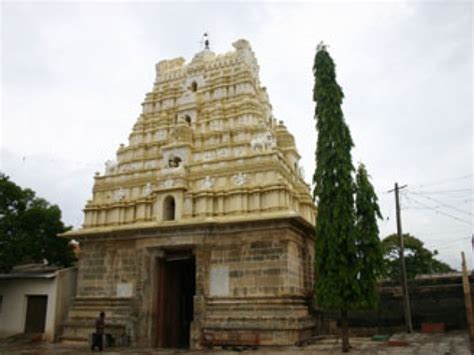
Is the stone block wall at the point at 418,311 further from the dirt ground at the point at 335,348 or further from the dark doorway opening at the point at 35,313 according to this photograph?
the dark doorway opening at the point at 35,313

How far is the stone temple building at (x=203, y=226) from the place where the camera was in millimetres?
15802

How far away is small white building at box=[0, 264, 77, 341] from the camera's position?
1956 centimetres

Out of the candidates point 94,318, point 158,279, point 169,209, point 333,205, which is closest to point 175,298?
point 158,279

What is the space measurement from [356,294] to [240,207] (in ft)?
18.9

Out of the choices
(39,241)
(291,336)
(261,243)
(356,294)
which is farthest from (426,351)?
(39,241)

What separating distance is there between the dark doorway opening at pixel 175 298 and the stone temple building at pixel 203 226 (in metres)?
0.06

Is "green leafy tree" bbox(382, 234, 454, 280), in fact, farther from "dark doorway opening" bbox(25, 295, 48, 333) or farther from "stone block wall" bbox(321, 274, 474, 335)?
"dark doorway opening" bbox(25, 295, 48, 333)

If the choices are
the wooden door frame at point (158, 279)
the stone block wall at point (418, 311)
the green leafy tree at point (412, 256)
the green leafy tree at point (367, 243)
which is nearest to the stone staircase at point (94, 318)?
the wooden door frame at point (158, 279)

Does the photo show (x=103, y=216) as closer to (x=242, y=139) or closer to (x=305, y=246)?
(x=242, y=139)

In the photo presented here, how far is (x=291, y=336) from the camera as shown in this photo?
14.5 metres

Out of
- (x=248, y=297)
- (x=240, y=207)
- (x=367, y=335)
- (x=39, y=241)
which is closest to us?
(x=248, y=297)

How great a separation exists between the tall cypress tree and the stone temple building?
6.31 ft

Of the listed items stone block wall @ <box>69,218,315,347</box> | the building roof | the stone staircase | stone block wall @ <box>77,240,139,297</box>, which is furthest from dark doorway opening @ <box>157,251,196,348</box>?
the building roof

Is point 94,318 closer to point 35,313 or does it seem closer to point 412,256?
point 35,313
